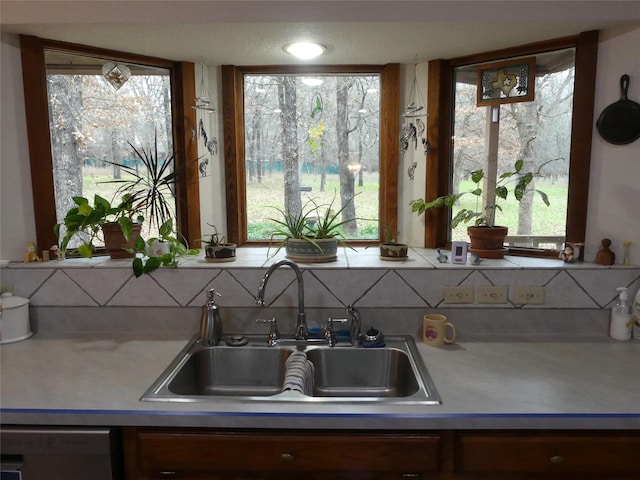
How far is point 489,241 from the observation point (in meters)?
1.99

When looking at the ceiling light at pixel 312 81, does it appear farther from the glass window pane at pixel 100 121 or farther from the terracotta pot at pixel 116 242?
the terracotta pot at pixel 116 242

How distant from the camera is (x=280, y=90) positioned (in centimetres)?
229

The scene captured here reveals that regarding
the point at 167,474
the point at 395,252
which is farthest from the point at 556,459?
the point at 167,474

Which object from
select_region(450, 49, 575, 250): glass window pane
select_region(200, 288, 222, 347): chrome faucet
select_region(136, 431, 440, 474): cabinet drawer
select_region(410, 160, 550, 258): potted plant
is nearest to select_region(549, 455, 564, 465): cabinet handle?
select_region(136, 431, 440, 474): cabinet drawer

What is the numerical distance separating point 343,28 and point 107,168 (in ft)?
4.15

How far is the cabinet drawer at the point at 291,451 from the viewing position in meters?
1.27

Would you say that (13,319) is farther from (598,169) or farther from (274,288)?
(598,169)

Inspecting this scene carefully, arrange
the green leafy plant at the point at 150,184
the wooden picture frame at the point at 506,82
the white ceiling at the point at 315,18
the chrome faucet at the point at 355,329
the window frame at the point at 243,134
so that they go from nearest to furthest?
the white ceiling at the point at 315,18 < the chrome faucet at the point at 355,329 < the wooden picture frame at the point at 506,82 < the green leafy plant at the point at 150,184 < the window frame at the point at 243,134

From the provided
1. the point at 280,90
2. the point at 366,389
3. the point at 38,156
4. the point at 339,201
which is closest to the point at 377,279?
the point at 366,389

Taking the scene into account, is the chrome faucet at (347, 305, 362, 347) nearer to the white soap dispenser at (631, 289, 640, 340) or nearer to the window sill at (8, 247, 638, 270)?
the window sill at (8, 247, 638, 270)

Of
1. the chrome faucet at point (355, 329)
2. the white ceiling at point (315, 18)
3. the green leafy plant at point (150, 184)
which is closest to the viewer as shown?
the white ceiling at point (315, 18)

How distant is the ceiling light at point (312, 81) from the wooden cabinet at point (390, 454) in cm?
166

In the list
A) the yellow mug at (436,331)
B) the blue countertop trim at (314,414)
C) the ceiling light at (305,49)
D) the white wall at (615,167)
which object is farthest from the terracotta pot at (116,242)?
the white wall at (615,167)

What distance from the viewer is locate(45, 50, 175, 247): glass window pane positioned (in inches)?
79.4
